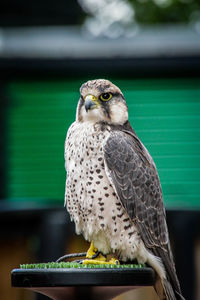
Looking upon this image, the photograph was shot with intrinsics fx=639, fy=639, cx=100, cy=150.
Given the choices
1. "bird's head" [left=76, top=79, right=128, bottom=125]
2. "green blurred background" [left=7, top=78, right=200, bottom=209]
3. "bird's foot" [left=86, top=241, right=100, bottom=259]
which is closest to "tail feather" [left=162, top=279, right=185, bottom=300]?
"bird's foot" [left=86, top=241, right=100, bottom=259]

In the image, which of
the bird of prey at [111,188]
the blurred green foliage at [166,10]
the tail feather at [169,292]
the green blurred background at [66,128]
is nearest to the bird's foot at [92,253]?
the bird of prey at [111,188]

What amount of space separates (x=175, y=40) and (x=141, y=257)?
5.46m

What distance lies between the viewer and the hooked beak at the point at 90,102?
3.67 meters

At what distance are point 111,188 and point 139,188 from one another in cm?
22

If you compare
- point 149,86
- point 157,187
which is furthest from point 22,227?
point 157,187

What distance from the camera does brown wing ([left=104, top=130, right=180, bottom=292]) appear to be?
12.2ft

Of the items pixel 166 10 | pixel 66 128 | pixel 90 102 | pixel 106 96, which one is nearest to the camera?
pixel 90 102

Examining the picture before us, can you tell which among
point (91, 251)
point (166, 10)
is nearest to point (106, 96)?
point (91, 251)

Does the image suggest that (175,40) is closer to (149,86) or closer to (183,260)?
(149,86)

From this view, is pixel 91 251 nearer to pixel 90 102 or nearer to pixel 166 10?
pixel 90 102

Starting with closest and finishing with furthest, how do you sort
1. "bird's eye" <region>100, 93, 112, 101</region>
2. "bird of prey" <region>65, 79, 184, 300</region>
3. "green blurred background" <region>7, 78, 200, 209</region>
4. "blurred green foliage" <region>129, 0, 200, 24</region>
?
"bird of prey" <region>65, 79, 184, 300</region> < "bird's eye" <region>100, 93, 112, 101</region> < "green blurred background" <region>7, 78, 200, 209</region> < "blurred green foliage" <region>129, 0, 200, 24</region>

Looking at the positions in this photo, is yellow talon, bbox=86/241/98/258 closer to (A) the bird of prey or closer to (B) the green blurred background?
(A) the bird of prey

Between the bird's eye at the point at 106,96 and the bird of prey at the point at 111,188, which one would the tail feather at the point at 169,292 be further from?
the bird's eye at the point at 106,96

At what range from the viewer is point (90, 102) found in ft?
12.1
